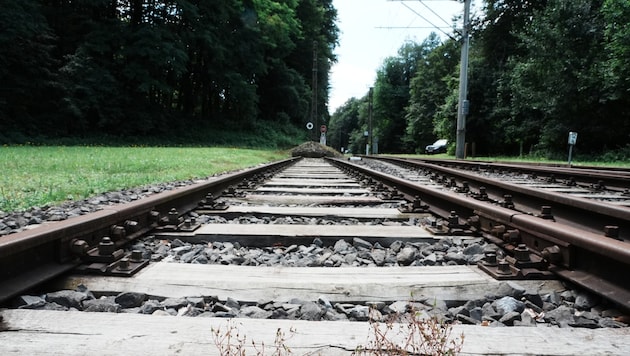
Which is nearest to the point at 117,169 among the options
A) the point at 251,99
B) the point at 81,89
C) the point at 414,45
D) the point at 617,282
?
the point at 617,282

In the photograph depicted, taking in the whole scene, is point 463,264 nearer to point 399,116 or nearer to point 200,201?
point 200,201

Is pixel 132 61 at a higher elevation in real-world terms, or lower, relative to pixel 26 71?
higher

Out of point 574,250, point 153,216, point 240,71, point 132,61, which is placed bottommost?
point 153,216

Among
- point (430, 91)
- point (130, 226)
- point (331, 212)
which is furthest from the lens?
point (430, 91)

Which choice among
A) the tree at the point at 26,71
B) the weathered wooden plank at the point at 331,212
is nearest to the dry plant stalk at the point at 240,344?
the weathered wooden plank at the point at 331,212

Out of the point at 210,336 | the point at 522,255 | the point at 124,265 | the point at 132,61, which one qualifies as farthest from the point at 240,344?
the point at 132,61

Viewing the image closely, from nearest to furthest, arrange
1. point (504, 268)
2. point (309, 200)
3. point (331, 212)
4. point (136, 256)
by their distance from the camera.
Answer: point (504, 268), point (136, 256), point (331, 212), point (309, 200)

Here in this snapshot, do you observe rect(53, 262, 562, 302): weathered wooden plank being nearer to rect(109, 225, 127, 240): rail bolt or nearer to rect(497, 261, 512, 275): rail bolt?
rect(497, 261, 512, 275): rail bolt

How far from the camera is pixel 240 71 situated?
3027 centimetres

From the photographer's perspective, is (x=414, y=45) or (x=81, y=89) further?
(x=414, y=45)

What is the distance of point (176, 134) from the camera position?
82.9 ft

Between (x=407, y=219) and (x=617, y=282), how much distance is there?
1806 mm

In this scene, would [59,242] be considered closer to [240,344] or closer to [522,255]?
Answer: [240,344]

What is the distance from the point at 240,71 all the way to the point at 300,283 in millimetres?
30298
